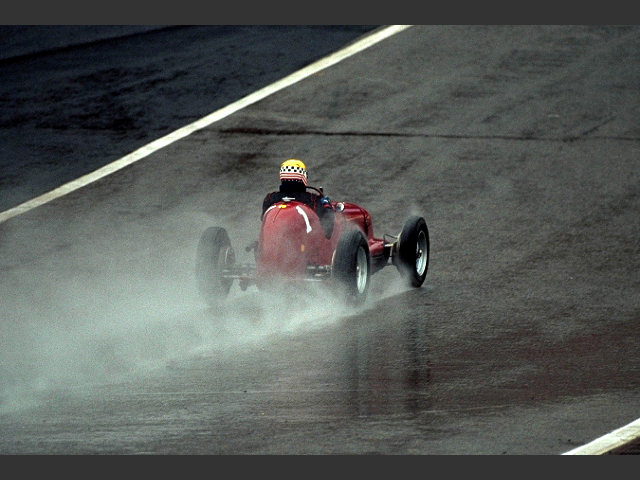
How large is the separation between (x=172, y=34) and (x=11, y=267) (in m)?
13.4

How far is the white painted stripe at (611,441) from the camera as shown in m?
8.40

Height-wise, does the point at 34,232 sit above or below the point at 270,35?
below

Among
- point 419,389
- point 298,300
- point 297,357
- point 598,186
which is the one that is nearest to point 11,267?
point 298,300

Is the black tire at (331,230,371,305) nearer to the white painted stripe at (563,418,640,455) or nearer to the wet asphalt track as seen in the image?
the wet asphalt track

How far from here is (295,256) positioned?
43.1 feet

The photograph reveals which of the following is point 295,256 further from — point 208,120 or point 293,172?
point 208,120

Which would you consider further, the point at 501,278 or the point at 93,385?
the point at 501,278

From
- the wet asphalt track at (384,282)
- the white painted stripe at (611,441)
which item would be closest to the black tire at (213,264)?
the wet asphalt track at (384,282)

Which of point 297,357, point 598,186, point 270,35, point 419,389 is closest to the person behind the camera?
point 419,389

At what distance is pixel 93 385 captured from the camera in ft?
33.8

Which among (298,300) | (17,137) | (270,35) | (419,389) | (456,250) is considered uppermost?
(270,35)

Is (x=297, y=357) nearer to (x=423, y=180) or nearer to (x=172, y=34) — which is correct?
(x=423, y=180)

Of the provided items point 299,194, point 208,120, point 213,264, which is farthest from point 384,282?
point 208,120

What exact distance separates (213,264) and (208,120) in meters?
9.07
